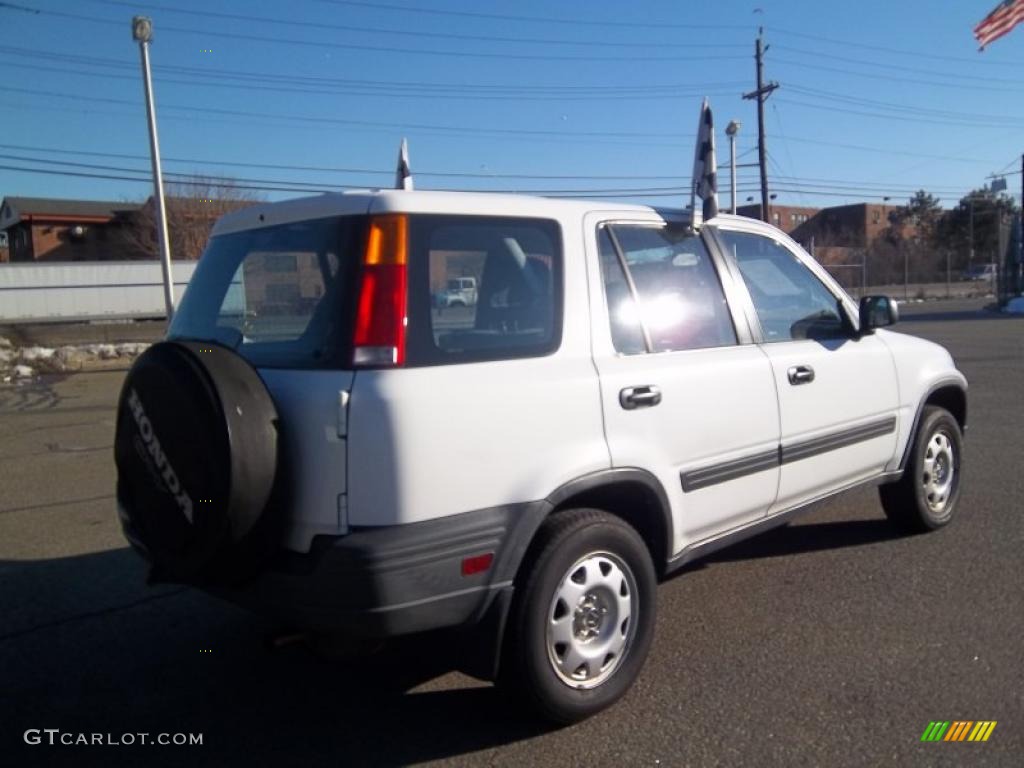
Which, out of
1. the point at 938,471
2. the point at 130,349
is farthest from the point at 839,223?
the point at 938,471

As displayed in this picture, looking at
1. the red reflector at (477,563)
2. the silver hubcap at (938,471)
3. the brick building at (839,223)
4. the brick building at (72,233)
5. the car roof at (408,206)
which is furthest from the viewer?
the brick building at (839,223)

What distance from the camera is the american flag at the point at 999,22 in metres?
20.4

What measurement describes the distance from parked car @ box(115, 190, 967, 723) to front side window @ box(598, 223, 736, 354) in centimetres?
1

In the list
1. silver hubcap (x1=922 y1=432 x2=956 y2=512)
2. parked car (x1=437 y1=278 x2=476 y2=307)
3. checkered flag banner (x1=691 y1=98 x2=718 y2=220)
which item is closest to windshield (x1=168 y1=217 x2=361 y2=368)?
parked car (x1=437 y1=278 x2=476 y2=307)

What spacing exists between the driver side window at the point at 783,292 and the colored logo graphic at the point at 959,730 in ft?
6.06

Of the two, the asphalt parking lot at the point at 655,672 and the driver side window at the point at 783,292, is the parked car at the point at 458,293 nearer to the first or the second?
the asphalt parking lot at the point at 655,672

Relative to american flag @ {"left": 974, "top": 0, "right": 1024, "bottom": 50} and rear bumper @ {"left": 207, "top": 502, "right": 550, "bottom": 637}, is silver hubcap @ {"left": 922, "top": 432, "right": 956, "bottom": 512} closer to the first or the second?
rear bumper @ {"left": 207, "top": 502, "right": 550, "bottom": 637}

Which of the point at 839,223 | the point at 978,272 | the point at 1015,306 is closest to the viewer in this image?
the point at 1015,306

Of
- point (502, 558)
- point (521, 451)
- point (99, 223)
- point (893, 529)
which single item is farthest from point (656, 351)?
point (99, 223)

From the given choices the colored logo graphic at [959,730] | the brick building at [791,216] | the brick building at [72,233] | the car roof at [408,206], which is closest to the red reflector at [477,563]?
the car roof at [408,206]

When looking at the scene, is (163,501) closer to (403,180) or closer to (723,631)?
(403,180)

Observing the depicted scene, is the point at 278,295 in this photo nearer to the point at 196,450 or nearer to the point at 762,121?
the point at 196,450

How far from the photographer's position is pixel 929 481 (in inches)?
216

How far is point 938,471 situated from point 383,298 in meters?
4.17
